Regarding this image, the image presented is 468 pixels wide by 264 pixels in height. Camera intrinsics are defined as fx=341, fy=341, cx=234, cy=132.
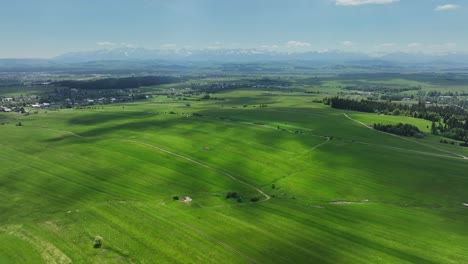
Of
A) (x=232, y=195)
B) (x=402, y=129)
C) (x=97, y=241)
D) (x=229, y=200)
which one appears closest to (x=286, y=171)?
(x=232, y=195)

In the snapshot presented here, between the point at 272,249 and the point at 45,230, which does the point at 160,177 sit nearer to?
the point at 45,230

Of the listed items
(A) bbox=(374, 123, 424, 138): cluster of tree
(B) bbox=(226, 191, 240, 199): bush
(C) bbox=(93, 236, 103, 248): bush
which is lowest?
(B) bbox=(226, 191, 240, 199): bush

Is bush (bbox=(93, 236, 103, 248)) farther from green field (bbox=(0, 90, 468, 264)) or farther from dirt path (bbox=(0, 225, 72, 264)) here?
dirt path (bbox=(0, 225, 72, 264))

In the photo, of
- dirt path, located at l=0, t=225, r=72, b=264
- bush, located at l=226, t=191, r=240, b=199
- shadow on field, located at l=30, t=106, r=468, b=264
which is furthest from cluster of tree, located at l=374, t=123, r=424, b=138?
dirt path, located at l=0, t=225, r=72, b=264

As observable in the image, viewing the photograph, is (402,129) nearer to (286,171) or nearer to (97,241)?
(286,171)

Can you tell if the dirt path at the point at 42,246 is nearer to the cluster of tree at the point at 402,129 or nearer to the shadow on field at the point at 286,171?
the shadow on field at the point at 286,171

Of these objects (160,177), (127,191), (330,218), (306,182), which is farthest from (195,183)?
(330,218)

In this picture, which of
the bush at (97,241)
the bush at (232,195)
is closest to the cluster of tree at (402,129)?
the bush at (232,195)
